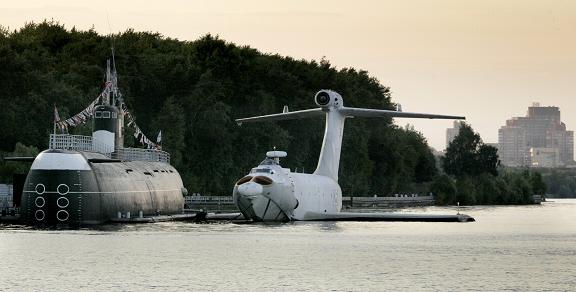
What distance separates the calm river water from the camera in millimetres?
62250

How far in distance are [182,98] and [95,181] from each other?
72.7 m

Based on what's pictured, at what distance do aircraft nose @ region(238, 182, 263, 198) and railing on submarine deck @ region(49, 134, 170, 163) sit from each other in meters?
15.0

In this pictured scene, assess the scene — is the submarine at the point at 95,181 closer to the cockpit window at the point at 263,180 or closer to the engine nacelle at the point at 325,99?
the cockpit window at the point at 263,180

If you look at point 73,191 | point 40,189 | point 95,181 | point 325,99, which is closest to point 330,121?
point 325,99

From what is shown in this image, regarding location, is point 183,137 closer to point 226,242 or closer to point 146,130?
point 146,130

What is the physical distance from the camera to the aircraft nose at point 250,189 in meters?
106

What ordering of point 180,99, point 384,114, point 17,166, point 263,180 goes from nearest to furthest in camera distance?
1. point 263,180
2. point 384,114
3. point 17,166
4. point 180,99

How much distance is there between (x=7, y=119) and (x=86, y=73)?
62.0 feet

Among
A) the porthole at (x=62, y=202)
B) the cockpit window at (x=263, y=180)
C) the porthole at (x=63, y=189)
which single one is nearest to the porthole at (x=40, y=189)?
the porthole at (x=63, y=189)

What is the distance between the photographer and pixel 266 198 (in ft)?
352

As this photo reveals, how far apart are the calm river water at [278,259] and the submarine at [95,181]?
7.35 ft

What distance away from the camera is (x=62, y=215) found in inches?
3981

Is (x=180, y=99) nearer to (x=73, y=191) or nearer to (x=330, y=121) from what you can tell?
(x=330, y=121)

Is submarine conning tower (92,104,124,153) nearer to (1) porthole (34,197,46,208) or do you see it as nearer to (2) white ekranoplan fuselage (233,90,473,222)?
(2) white ekranoplan fuselage (233,90,473,222)
